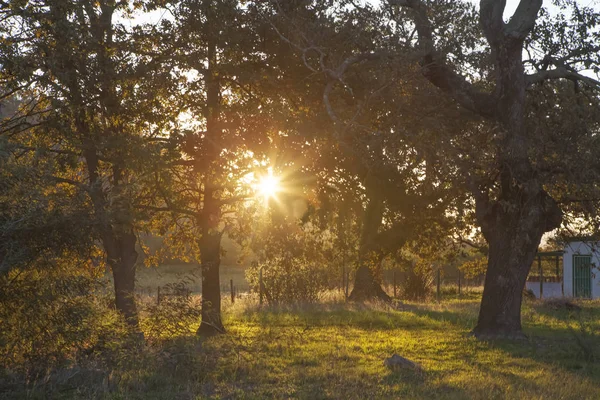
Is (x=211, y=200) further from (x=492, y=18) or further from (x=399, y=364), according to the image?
(x=492, y=18)

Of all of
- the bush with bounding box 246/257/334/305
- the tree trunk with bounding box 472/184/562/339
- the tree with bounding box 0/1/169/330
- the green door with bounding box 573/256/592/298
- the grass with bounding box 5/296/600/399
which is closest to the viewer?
the grass with bounding box 5/296/600/399

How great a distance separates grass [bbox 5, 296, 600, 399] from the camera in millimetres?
10375

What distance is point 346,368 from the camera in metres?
12.8

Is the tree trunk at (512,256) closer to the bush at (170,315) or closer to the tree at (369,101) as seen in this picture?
the tree at (369,101)

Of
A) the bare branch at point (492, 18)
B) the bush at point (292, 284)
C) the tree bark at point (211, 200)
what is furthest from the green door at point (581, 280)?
the tree bark at point (211, 200)

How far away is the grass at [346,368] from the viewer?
34.0 ft

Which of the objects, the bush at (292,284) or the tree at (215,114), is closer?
the tree at (215,114)

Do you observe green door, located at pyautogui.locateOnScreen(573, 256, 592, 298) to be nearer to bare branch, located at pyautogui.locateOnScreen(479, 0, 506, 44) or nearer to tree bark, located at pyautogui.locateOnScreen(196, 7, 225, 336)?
bare branch, located at pyautogui.locateOnScreen(479, 0, 506, 44)

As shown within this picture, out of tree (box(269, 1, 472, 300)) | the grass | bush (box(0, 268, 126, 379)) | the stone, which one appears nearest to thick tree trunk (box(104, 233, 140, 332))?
the grass

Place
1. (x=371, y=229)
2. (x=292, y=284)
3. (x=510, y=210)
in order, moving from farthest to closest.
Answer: (x=292, y=284) < (x=371, y=229) < (x=510, y=210)

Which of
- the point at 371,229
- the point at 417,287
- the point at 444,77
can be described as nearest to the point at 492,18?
the point at 444,77

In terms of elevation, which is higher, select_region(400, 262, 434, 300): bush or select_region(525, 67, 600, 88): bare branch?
select_region(525, 67, 600, 88): bare branch

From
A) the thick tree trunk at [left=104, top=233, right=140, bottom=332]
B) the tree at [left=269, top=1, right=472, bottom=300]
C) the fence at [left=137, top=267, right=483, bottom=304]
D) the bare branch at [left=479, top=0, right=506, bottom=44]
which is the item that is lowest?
the fence at [left=137, top=267, right=483, bottom=304]

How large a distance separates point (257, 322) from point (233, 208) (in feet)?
12.2
